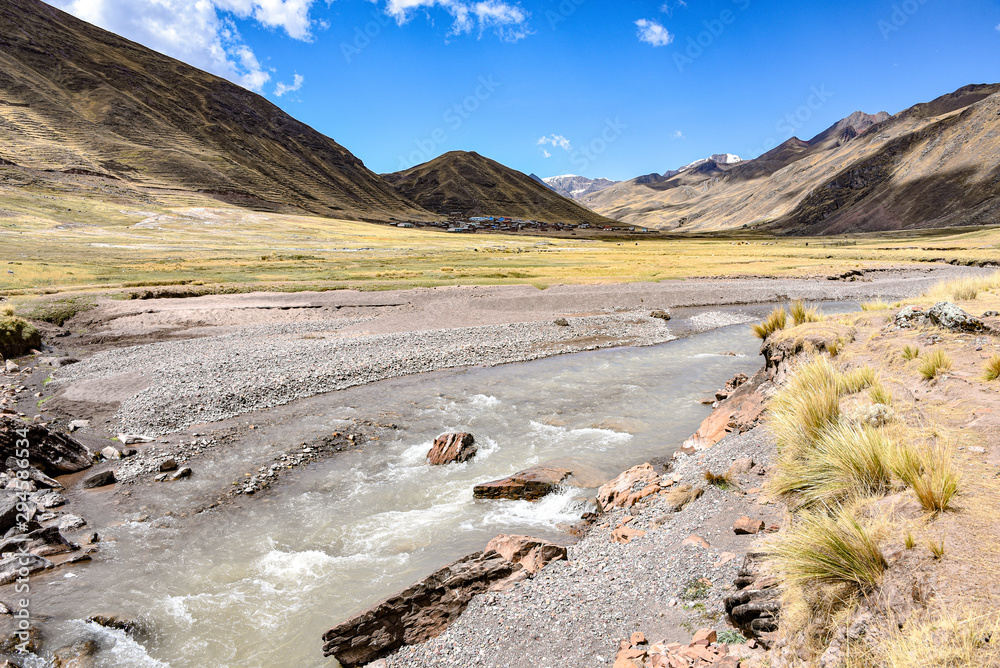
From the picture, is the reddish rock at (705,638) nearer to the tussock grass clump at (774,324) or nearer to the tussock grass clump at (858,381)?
the tussock grass clump at (858,381)

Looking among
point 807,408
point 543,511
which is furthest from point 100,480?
point 807,408

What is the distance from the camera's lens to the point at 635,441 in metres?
13.8

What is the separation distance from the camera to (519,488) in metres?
10.9

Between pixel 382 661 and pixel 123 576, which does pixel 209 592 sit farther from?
pixel 382 661

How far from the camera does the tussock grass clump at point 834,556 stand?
404 centimetres

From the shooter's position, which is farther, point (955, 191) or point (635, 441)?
point (955, 191)

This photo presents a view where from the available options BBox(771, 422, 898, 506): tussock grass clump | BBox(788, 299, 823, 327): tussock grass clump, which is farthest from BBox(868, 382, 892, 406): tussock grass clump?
BBox(788, 299, 823, 327): tussock grass clump

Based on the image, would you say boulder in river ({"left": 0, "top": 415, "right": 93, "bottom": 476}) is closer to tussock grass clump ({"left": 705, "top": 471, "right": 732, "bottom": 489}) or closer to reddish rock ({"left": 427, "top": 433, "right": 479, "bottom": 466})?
reddish rock ({"left": 427, "top": 433, "right": 479, "bottom": 466})

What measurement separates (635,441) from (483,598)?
320 inches

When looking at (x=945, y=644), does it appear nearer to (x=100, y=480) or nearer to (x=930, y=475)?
(x=930, y=475)

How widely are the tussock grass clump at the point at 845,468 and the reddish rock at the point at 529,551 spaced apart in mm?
3617

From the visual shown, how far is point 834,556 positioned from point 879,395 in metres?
4.61

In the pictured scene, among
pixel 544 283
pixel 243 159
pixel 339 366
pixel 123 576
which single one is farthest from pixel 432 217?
pixel 123 576

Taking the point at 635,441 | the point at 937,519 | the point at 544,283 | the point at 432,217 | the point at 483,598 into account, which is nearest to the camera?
the point at 937,519
